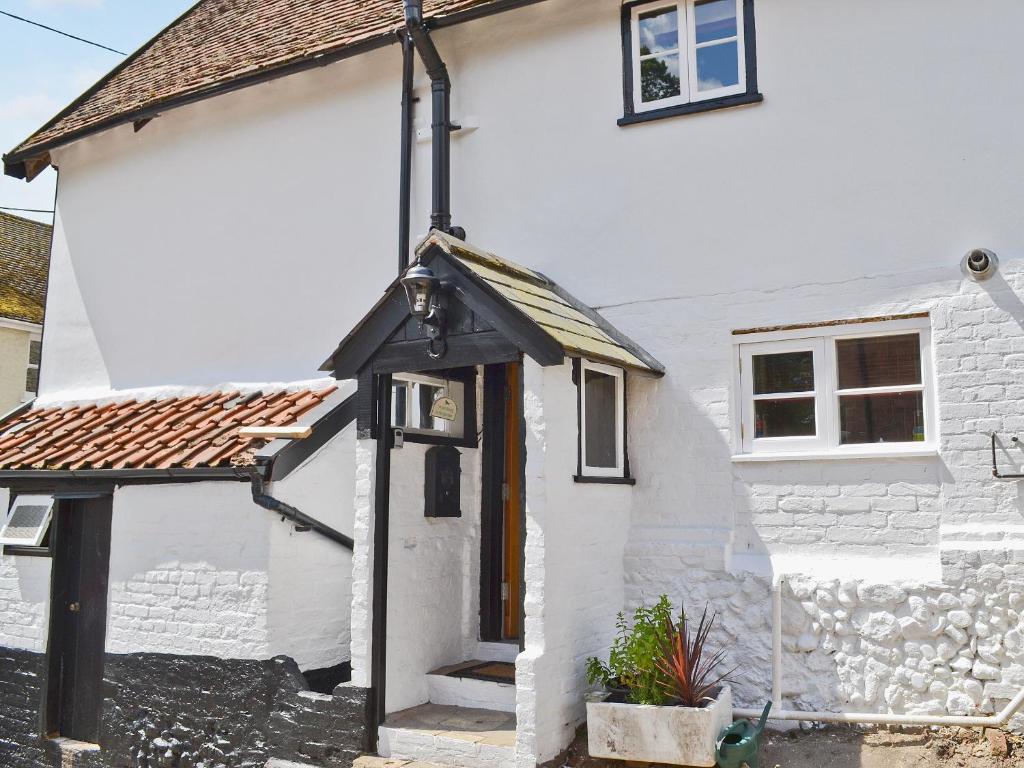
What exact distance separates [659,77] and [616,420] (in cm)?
290

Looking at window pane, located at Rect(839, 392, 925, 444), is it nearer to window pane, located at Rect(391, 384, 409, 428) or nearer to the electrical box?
the electrical box

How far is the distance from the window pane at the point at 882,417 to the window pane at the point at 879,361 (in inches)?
4.2

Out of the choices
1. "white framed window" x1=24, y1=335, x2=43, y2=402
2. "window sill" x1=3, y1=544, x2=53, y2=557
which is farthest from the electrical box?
"white framed window" x1=24, y1=335, x2=43, y2=402

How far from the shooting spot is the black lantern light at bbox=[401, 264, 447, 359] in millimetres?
6641

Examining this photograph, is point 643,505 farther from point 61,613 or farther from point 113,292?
point 113,292

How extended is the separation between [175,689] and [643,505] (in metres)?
4.21

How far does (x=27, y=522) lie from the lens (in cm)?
956

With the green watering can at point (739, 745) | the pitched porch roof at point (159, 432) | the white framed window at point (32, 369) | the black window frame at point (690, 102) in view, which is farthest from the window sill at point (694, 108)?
the white framed window at point (32, 369)

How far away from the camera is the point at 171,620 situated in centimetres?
816

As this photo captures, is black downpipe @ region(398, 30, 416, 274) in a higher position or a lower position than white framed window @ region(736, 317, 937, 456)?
higher

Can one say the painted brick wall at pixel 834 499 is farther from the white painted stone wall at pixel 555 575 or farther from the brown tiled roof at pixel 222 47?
the brown tiled roof at pixel 222 47

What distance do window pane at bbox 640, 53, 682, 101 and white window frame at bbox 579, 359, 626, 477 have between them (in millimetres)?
2359

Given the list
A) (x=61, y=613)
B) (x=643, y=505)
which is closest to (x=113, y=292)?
(x=61, y=613)

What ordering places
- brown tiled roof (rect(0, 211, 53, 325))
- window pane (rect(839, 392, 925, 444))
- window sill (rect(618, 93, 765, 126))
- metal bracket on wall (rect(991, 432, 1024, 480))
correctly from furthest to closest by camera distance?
brown tiled roof (rect(0, 211, 53, 325)) → window sill (rect(618, 93, 765, 126)) → window pane (rect(839, 392, 925, 444)) → metal bracket on wall (rect(991, 432, 1024, 480))
